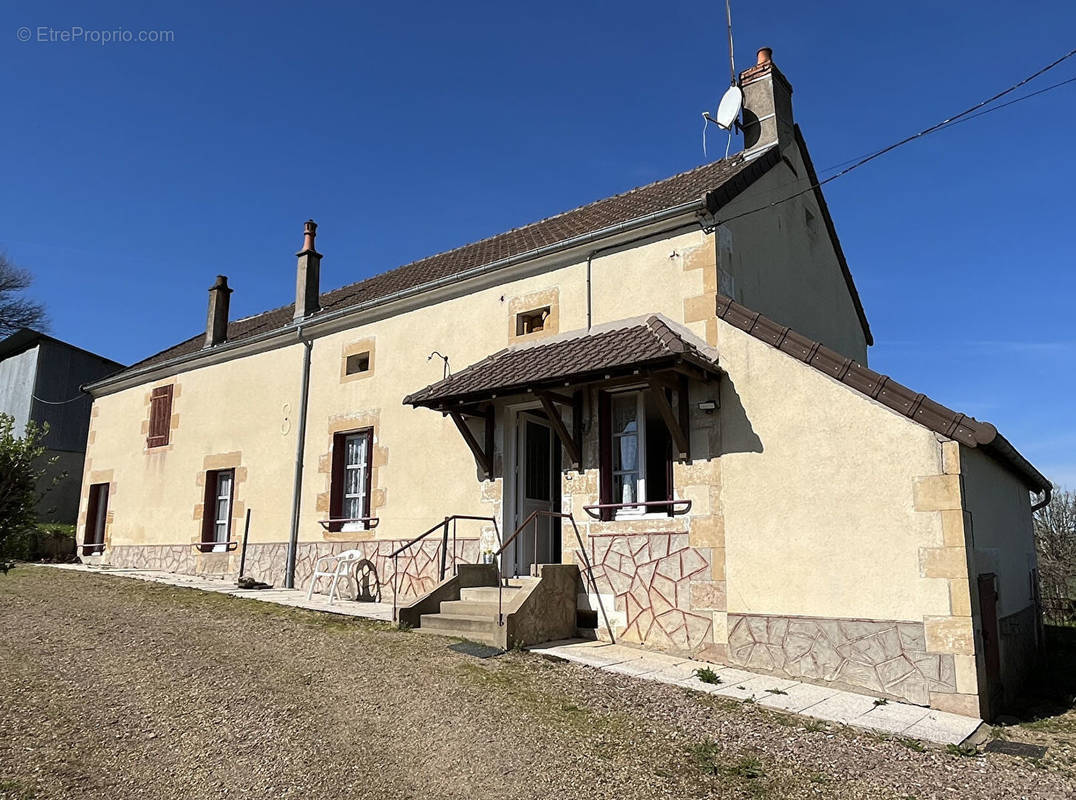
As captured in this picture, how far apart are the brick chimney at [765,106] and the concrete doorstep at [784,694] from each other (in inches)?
284

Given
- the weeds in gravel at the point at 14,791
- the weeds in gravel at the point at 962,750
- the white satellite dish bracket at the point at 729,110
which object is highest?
the white satellite dish bracket at the point at 729,110

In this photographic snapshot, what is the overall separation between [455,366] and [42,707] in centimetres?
684

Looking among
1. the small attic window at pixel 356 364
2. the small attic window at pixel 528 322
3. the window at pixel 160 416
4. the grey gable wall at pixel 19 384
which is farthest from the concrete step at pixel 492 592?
the grey gable wall at pixel 19 384

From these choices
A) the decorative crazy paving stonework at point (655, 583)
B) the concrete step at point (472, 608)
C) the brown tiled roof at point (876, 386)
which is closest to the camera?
the brown tiled roof at point (876, 386)

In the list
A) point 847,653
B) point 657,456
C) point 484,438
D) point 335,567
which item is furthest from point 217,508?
point 847,653

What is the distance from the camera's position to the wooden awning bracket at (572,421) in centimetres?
927

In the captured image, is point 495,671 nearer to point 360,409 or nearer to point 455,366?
point 455,366

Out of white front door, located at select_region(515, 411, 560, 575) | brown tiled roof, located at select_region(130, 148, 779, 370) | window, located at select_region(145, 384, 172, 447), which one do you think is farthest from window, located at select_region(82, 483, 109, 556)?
white front door, located at select_region(515, 411, 560, 575)

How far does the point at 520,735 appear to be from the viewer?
18.2 feet

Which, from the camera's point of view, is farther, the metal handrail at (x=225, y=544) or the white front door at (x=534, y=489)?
the metal handrail at (x=225, y=544)

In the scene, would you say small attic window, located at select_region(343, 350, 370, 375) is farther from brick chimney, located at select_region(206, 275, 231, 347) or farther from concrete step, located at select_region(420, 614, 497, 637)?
concrete step, located at select_region(420, 614, 497, 637)

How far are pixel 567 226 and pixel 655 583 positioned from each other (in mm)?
5700

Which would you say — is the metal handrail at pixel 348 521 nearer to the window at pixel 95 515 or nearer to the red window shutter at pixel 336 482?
the red window shutter at pixel 336 482

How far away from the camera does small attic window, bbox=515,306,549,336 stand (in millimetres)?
10867
